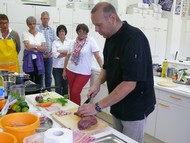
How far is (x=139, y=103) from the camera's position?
153 centimetres

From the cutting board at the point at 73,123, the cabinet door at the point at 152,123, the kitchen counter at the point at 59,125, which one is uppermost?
the cutting board at the point at 73,123

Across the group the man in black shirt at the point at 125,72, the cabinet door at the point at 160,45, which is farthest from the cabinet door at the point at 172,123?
the cabinet door at the point at 160,45

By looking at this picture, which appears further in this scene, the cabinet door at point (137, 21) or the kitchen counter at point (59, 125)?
the cabinet door at point (137, 21)

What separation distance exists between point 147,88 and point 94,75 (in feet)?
6.56

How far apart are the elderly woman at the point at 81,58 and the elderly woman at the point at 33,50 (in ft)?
2.13

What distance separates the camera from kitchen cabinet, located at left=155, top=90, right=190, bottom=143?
2384 mm

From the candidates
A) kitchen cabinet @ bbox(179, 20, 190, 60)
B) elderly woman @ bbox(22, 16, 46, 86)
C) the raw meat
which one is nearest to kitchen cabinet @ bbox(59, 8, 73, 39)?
elderly woman @ bbox(22, 16, 46, 86)

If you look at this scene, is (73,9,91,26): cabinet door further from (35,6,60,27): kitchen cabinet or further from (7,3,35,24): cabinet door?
(7,3,35,24): cabinet door

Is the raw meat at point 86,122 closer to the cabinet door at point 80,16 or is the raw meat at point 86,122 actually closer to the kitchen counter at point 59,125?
the kitchen counter at point 59,125

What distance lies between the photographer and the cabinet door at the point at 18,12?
3.74 m

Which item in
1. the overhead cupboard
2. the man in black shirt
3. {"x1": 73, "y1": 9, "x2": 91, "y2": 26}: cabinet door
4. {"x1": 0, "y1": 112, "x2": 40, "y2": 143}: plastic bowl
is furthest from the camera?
{"x1": 73, "y1": 9, "x2": 91, "y2": 26}: cabinet door

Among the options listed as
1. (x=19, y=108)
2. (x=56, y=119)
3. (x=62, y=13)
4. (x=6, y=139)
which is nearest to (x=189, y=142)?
(x=56, y=119)

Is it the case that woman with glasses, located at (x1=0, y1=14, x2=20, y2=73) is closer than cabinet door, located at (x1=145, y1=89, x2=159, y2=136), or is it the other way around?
cabinet door, located at (x1=145, y1=89, x2=159, y2=136)

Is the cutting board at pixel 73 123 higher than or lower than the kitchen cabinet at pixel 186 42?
lower
